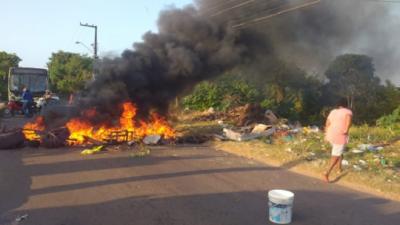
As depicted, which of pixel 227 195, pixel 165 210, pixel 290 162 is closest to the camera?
pixel 165 210

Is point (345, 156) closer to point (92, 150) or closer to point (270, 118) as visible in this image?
point (92, 150)

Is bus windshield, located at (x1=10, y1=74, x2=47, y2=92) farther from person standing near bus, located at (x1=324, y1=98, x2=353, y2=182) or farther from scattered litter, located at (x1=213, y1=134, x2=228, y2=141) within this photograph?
person standing near bus, located at (x1=324, y1=98, x2=353, y2=182)

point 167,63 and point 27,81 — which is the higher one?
point 167,63

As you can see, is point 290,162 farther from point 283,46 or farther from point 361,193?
point 283,46

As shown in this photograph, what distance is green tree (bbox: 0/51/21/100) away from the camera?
44.6 meters

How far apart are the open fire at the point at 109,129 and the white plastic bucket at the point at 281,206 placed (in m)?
7.52

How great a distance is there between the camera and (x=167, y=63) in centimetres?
1520

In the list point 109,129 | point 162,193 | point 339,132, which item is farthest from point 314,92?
point 162,193

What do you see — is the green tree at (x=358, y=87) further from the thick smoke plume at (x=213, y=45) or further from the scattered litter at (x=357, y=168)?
the scattered litter at (x=357, y=168)

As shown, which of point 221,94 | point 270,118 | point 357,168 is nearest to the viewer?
point 357,168

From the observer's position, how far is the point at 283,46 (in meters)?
16.7

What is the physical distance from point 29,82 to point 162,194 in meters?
21.9

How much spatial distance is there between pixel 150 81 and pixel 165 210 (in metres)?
9.02

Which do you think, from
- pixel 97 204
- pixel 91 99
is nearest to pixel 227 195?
pixel 97 204
